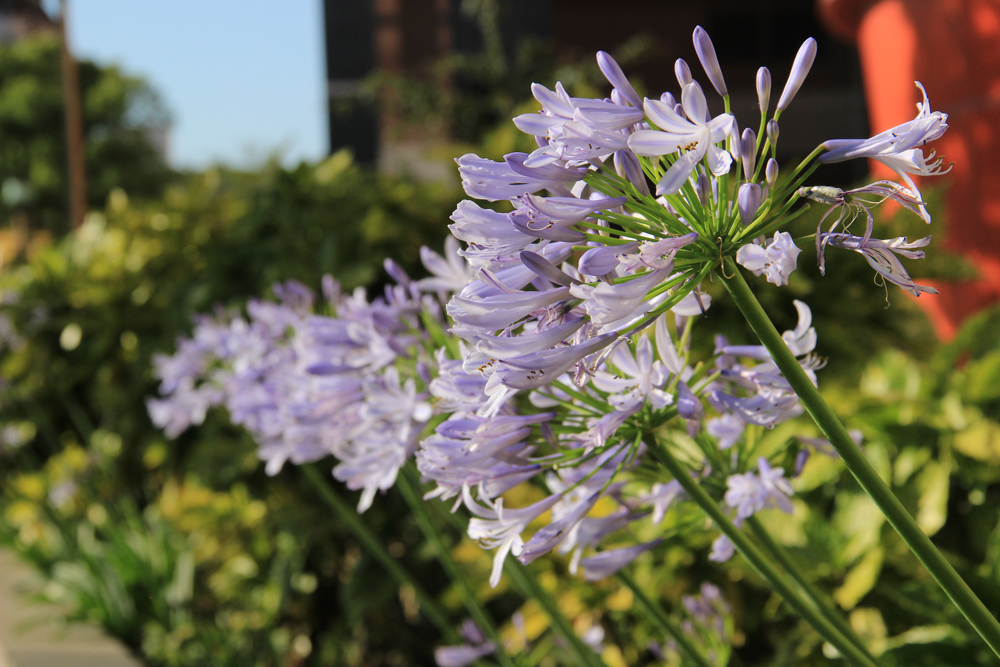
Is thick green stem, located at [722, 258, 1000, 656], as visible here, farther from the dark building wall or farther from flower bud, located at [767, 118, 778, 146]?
the dark building wall

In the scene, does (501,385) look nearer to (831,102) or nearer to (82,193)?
(82,193)

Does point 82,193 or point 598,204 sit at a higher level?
point 598,204

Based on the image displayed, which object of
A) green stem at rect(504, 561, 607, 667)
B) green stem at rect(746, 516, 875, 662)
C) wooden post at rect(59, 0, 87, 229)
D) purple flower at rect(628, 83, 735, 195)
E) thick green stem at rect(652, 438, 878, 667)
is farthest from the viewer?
wooden post at rect(59, 0, 87, 229)

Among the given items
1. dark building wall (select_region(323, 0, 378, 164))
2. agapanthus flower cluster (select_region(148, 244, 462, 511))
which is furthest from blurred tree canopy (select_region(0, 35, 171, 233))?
agapanthus flower cluster (select_region(148, 244, 462, 511))

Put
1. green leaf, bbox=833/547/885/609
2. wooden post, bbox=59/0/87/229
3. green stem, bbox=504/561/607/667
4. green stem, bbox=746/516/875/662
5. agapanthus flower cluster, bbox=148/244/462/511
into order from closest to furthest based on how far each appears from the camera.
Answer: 1. green stem, bbox=746/516/875/662
2. agapanthus flower cluster, bbox=148/244/462/511
3. green stem, bbox=504/561/607/667
4. green leaf, bbox=833/547/885/609
5. wooden post, bbox=59/0/87/229

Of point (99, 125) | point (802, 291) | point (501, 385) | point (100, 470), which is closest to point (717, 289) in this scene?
point (802, 291)

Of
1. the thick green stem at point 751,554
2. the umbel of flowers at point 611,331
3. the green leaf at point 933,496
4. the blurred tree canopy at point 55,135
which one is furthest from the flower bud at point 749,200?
the blurred tree canopy at point 55,135

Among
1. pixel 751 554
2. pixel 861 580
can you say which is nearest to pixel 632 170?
pixel 751 554

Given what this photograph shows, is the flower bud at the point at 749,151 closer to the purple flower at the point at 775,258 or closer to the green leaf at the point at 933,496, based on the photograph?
the purple flower at the point at 775,258
